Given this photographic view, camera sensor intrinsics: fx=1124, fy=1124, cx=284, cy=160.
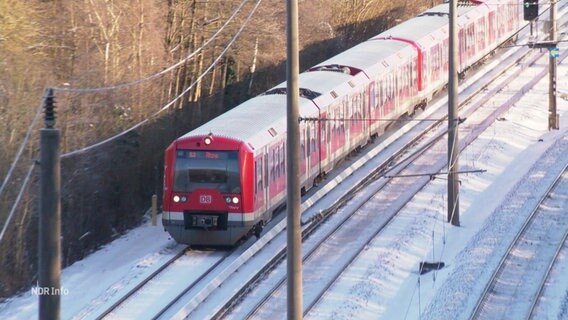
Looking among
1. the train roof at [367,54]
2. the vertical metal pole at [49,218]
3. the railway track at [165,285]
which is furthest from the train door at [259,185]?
the vertical metal pole at [49,218]

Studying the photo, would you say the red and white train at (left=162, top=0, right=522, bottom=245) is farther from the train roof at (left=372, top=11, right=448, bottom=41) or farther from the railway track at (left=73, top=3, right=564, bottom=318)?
the railway track at (left=73, top=3, right=564, bottom=318)

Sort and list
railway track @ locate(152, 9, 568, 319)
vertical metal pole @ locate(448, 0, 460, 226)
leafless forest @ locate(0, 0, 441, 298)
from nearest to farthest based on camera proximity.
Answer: railway track @ locate(152, 9, 568, 319) < leafless forest @ locate(0, 0, 441, 298) < vertical metal pole @ locate(448, 0, 460, 226)

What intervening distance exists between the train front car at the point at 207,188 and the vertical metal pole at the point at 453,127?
4.61 metres

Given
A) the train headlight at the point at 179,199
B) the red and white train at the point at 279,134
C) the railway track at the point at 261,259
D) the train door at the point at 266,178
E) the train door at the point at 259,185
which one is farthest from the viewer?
the train door at the point at 266,178

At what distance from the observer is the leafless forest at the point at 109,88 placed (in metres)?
21.3

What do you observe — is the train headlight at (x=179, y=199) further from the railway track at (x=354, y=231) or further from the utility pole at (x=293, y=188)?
the utility pole at (x=293, y=188)

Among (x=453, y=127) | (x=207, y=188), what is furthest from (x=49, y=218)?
(x=453, y=127)

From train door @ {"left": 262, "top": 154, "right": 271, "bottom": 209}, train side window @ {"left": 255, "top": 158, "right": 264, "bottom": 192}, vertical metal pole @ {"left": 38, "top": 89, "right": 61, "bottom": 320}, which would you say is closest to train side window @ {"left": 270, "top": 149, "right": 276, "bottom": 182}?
train door @ {"left": 262, "top": 154, "right": 271, "bottom": 209}

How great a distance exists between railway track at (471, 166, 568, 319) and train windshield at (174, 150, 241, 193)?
5292mm

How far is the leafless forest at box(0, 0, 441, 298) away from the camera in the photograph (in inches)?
837

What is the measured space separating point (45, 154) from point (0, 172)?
10540 mm

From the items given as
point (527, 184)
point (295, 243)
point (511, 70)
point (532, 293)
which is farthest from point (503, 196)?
point (511, 70)

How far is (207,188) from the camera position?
21.8 meters

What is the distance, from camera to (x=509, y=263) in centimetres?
2188
